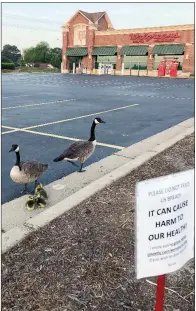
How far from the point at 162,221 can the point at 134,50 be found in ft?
156

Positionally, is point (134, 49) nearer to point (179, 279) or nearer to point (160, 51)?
point (160, 51)

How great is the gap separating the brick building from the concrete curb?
122ft

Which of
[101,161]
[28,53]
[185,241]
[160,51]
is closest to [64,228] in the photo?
[185,241]

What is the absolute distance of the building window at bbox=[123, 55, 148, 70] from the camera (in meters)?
47.1

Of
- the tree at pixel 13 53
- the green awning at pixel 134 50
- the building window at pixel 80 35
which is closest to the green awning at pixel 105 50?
the green awning at pixel 134 50

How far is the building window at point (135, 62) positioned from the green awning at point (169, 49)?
2456 mm

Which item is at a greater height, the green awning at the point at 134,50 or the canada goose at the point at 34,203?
the green awning at the point at 134,50

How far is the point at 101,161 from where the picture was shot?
6.32 meters

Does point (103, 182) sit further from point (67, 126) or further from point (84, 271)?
point (67, 126)

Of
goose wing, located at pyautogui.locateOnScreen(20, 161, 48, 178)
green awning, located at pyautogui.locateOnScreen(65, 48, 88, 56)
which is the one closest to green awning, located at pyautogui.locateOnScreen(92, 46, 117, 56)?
green awning, located at pyautogui.locateOnScreen(65, 48, 88, 56)

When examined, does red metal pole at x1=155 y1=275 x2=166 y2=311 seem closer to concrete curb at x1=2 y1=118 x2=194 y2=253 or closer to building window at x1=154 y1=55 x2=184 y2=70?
concrete curb at x1=2 y1=118 x2=194 y2=253

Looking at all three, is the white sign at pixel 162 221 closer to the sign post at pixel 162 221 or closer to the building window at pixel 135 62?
the sign post at pixel 162 221

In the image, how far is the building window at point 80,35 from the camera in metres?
51.9


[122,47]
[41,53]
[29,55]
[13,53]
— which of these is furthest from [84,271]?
[13,53]
